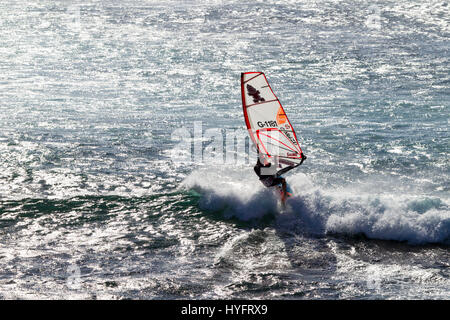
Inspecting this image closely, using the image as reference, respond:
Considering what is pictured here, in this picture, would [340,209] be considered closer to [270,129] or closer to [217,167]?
[270,129]

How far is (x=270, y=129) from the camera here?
2227 cm

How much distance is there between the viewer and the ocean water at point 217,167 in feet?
60.5

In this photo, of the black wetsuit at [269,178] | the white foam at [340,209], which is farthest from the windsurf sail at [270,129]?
the white foam at [340,209]

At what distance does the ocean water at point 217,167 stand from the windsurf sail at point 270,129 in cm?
181

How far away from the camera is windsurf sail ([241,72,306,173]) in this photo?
72.1 feet

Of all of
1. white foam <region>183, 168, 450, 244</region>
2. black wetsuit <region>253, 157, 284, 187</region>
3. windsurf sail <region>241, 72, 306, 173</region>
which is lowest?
white foam <region>183, 168, 450, 244</region>

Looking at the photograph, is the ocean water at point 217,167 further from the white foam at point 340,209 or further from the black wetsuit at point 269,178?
the black wetsuit at point 269,178

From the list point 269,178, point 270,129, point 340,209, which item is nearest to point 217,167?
point 269,178

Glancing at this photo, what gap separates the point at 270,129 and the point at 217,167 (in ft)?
19.5

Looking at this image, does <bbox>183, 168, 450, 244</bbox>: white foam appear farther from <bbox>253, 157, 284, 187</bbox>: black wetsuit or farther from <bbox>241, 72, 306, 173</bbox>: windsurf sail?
<bbox>241, 72, 306, 173</bbox>: windsurf sail

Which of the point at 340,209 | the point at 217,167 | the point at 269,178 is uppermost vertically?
the point at 269,178

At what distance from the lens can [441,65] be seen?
4316 centimetres

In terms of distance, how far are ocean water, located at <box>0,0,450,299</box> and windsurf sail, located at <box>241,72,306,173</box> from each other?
181 cm

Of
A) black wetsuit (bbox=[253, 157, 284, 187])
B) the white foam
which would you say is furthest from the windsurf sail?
the white foam
